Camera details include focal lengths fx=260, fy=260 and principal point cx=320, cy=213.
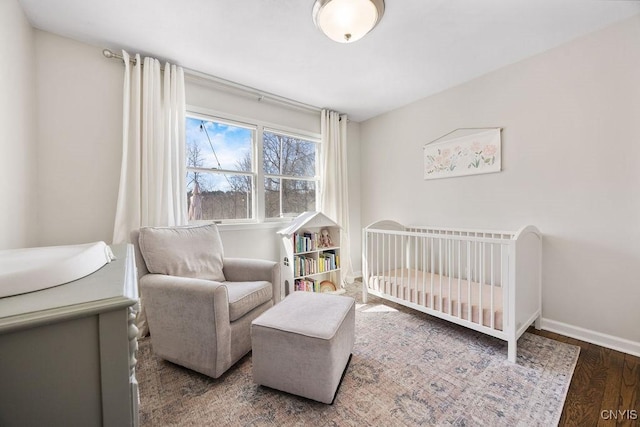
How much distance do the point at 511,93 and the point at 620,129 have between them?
2.56 feet

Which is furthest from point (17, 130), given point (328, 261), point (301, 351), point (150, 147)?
point (328, 261)

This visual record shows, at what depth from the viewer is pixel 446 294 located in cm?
213

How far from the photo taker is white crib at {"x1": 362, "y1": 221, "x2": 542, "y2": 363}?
1.72 m

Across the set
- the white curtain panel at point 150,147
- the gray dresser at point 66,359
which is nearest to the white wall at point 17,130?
the white curtain panel at point 150,147

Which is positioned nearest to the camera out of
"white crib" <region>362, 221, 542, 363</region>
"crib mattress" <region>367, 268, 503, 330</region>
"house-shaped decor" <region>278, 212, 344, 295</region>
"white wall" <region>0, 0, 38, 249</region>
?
"white wall" <region>0, 0, 38, 249</region>

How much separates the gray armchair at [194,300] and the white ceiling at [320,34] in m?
1.43

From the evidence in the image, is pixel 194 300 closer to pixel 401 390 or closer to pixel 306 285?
pixel 401 390

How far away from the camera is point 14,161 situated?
1.55 metres

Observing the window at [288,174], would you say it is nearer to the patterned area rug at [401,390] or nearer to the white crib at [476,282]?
the white crib at [476,282]

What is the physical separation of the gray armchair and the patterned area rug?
150 mm

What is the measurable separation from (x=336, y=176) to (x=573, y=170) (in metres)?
2.21

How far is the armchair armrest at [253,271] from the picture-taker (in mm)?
2057

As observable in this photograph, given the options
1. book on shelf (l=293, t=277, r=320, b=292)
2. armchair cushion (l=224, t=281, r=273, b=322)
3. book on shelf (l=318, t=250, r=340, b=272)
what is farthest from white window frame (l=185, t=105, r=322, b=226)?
armchair cushion (l=224, t=281, r=273, b=322)

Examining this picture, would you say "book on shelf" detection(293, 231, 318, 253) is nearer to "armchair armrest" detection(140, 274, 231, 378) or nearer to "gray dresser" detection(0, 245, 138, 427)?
"armchair armrest" detection(140, 274, 231, 378)
